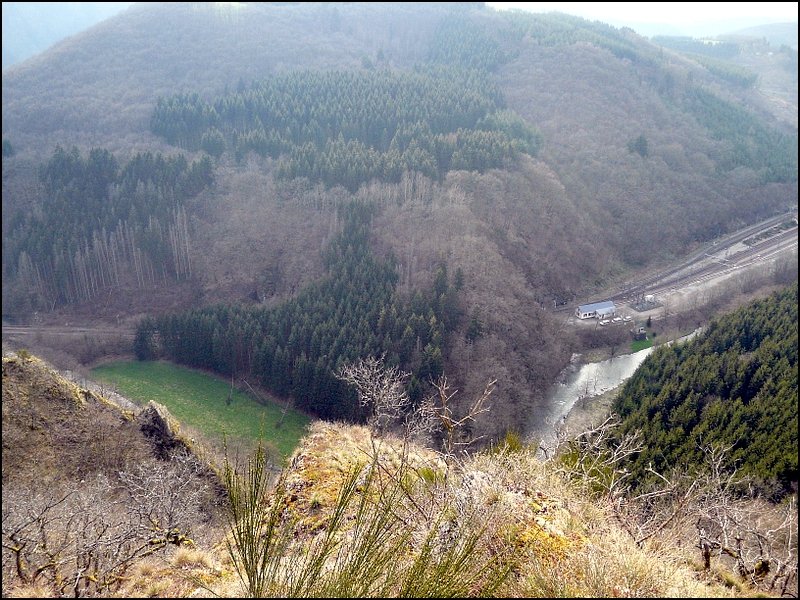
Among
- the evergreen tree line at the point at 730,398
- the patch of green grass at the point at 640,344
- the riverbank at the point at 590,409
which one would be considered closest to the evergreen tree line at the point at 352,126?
the patch of green grass at the point at 640,344

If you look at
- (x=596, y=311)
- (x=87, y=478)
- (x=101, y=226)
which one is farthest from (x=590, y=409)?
(x=101, y=226)

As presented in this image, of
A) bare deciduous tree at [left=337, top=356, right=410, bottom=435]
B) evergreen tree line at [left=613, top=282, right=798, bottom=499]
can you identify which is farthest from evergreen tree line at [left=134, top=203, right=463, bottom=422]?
evergreen tree line at [left=613, top=282, right=798, bottom=499]

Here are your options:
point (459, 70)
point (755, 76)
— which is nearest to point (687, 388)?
point (459, 70)

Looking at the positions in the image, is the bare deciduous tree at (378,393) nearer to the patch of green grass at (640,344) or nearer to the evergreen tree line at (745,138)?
the patch of green grass at (640,344)

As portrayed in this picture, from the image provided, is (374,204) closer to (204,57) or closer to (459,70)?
(459,70)

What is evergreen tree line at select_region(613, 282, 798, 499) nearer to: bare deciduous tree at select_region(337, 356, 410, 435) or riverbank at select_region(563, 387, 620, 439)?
riverbank at select_region(563, 387, 620, 439)
